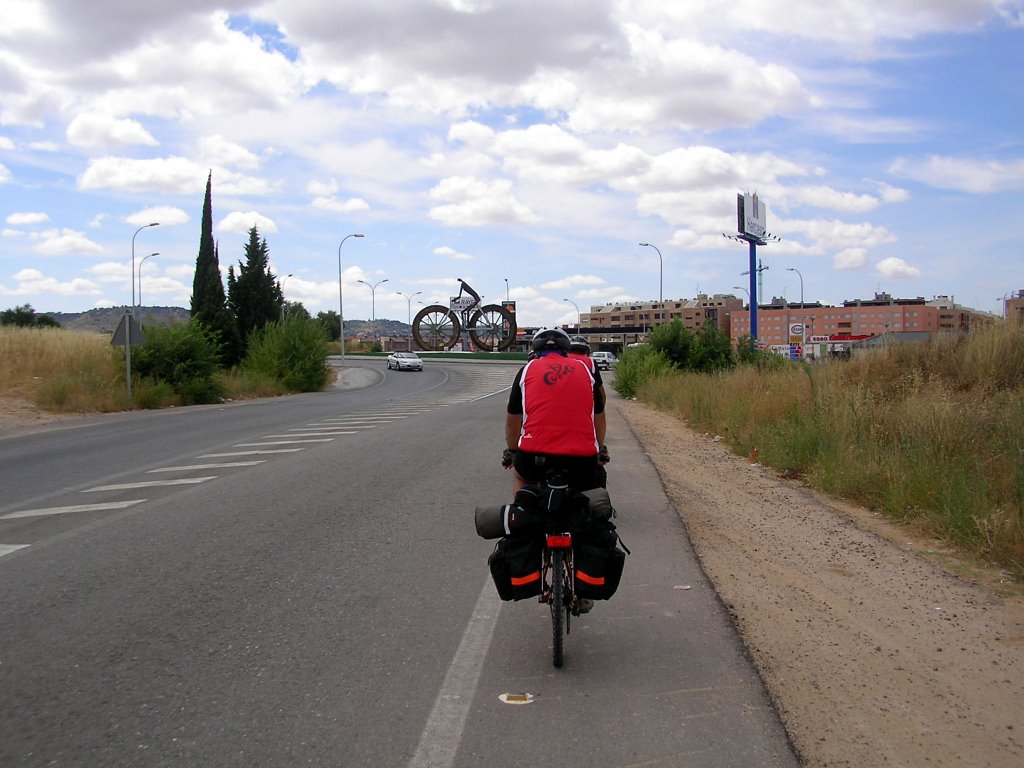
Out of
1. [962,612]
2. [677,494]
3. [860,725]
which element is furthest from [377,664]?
[677,494]

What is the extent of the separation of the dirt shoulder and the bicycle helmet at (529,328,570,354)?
206 cm

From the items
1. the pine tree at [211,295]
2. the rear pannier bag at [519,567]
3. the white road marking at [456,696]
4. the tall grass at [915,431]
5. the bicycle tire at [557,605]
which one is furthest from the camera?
the pine tree at [211,295]

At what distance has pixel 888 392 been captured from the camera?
13227 mm

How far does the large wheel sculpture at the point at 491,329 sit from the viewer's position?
338 ft

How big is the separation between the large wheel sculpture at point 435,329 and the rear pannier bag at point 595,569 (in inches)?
3931

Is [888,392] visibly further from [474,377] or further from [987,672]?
[474,377]

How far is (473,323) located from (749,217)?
48.3 metres

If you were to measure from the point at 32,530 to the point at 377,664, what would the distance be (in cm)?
503

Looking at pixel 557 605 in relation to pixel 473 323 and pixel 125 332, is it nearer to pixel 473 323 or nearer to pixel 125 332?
pixel 125 332

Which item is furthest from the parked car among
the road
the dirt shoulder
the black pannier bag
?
the black pannier bag

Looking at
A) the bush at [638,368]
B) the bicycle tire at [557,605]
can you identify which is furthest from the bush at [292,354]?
the bicycle tire at [557,605]

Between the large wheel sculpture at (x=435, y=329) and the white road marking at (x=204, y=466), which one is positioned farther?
the large wheel sculpture at (x=435, y=329)

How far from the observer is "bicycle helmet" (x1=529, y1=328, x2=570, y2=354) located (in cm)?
519

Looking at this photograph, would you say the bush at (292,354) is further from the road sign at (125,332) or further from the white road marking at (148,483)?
the white road marking at (148,483)
